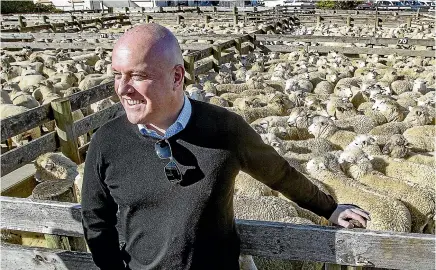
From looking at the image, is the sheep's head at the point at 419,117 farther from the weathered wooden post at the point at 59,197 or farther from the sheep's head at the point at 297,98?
the weathered wooden post at the point at 59,197

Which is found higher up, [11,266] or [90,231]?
[90,231]

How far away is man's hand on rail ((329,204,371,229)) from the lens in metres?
1.89

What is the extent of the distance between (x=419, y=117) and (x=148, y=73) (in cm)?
608

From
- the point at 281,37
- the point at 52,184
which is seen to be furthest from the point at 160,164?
the point at 281,37

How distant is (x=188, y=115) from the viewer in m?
1.71

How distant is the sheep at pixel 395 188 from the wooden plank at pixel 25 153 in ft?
11.9

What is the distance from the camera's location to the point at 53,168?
4.59 meters

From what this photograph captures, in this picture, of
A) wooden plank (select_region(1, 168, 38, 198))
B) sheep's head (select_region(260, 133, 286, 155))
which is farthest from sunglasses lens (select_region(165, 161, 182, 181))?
sheep's head (select_region(260, 133, 286, 155))

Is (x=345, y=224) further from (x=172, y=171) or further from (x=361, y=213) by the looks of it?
(x=172, y=171)

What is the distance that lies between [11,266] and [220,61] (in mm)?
9720

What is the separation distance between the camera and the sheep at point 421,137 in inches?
228

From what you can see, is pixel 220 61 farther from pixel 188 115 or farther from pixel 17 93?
pixel 188 115

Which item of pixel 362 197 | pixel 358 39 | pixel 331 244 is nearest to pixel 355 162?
pixel 362 197

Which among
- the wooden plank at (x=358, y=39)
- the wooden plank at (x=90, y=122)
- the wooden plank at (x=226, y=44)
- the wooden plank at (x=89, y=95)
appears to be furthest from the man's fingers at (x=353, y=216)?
the wooden plank at (x=358, y=39)
